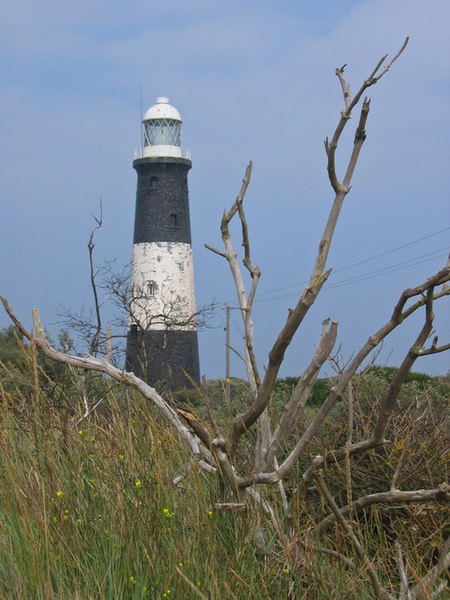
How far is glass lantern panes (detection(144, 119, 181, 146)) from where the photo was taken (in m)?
38.0

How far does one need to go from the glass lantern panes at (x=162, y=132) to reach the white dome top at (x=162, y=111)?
0.55 ft

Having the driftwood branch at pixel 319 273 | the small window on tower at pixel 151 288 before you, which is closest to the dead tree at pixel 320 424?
the driftwood branch at pixel 319 273

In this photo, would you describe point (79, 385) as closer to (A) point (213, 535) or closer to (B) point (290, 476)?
(B) point (290, 476)

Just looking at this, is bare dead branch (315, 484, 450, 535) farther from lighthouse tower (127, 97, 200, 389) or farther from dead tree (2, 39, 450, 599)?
lighthouse tower (127, 97, 200, 389)

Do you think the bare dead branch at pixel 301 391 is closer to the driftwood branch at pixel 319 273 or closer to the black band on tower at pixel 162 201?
the driftwood branch at pixel 319 273

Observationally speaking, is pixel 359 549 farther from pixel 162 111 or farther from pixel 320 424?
pixel 162 111

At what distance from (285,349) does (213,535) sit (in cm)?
72

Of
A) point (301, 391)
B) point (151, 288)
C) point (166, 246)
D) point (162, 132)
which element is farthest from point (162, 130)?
point (301, 391)

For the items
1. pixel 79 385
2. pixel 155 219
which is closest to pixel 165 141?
pixel 155 219

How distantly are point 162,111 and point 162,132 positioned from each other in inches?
46.6

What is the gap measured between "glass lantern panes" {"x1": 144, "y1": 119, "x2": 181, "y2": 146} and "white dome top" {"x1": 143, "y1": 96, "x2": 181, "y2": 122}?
0.55ft

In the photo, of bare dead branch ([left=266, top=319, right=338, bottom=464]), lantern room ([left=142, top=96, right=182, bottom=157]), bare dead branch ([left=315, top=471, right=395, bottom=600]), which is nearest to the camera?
bare dead branch ([left=315, top=471, right=395, bottom=600])

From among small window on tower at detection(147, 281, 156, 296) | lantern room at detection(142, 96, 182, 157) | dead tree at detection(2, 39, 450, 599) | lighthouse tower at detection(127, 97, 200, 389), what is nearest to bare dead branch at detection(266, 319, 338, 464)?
dead tree at detection(2, 39, 450, 599)

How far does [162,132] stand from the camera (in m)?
38.2
